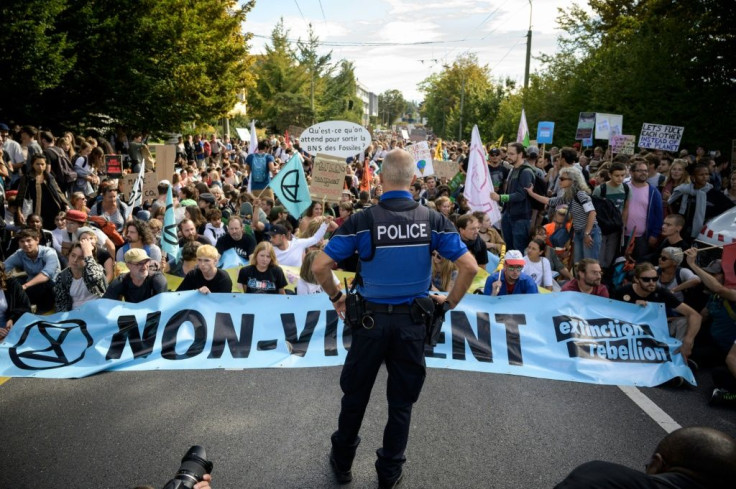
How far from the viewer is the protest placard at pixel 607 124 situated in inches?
663

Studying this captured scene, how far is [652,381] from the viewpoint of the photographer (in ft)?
18.1

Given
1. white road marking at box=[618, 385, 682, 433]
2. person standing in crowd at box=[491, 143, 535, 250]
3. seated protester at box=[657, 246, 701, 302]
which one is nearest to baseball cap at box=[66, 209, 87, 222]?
person standing in crowd at box=[491, 143, 535, 250]

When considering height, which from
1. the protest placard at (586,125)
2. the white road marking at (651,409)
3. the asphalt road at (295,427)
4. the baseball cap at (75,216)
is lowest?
the white road marking at (651,409)

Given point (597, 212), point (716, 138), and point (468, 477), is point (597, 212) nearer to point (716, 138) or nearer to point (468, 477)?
point (468, 477)

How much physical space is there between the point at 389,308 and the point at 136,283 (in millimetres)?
3714

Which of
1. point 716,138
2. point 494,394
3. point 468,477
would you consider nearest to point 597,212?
point 494,394

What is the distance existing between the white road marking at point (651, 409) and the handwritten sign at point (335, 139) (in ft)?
A: 20.6

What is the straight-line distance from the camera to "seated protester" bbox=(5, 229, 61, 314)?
7.18 metres

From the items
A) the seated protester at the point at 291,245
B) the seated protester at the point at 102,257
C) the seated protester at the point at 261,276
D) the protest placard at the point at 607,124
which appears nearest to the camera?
the seated protester at the point at 261,276

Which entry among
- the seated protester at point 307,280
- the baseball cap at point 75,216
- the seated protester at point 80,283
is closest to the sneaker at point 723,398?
the seated protester at point 307,280

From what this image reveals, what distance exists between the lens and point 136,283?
6391mm

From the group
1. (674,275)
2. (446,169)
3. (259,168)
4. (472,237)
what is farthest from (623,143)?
(472,237)

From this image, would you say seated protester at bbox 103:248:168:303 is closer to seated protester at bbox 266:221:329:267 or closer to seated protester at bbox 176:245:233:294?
seated protester at bbox 176:245:233:294

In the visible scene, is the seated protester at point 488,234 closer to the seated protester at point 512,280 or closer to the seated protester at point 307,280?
the seated protester at point 512,280
